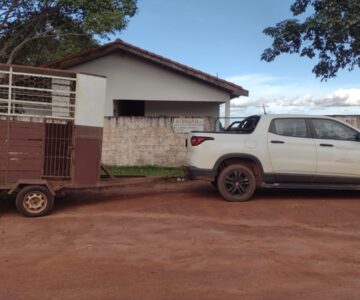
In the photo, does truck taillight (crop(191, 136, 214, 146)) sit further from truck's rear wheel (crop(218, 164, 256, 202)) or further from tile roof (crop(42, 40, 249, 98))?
tile roof (crop(42, 40, 249, 98))

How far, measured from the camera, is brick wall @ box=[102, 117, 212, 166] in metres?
15.3

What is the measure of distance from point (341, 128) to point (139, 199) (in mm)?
4373

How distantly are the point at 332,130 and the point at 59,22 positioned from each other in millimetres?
8936

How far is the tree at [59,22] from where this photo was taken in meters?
12.9

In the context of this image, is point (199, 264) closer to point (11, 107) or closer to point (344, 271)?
point (344, 271)

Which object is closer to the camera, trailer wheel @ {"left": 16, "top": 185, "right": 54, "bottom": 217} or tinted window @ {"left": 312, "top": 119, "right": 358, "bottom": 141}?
trailer wheel @ {"left": 16, "top": 185, "right": 54, "bottom": 217}

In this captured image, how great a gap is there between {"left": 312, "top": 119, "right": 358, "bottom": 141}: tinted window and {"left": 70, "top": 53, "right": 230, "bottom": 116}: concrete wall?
630 centimetres

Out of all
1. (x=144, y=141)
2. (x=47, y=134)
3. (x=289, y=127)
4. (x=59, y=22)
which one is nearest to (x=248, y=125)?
(x=289, y=127)

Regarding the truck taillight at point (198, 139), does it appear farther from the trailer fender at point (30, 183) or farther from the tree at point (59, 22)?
the tree at point (59, 22)

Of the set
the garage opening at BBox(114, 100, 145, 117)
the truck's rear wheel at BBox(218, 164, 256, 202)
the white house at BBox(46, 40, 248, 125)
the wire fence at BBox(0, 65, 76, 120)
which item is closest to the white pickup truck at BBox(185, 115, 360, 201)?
the truck's rear wheel at BBox(218, 164, 256, 202)

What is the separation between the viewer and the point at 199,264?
5.86 m

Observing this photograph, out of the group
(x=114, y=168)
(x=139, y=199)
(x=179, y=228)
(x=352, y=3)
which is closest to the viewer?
(x=179, y=228)

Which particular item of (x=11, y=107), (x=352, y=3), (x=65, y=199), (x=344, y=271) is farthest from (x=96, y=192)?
(x=352, y=3)

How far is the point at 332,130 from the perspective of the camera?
10008 mm
